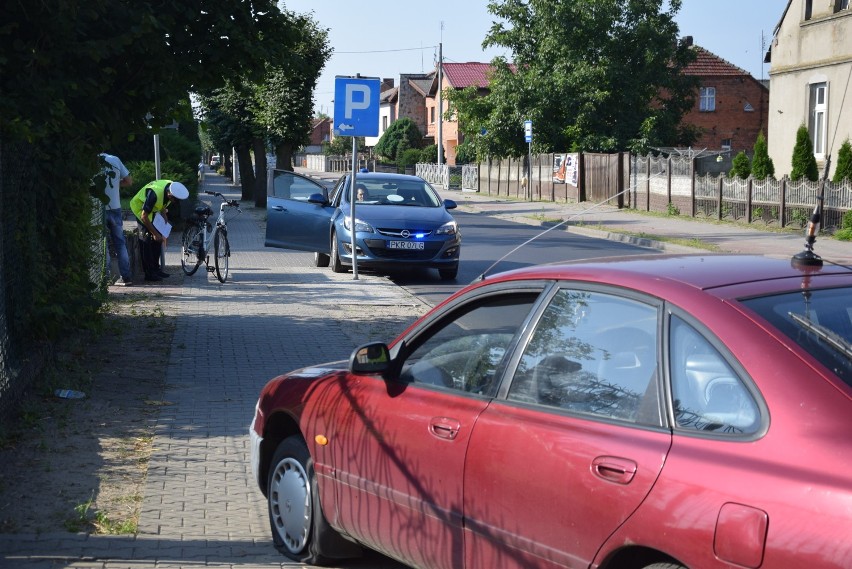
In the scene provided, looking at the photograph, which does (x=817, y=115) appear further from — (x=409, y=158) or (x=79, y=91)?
(x=409, y=158)

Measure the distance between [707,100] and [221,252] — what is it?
179ft

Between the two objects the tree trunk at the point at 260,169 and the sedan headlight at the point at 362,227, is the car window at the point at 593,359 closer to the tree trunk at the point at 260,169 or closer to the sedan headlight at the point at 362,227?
the sedan headlight at the point at 362,227

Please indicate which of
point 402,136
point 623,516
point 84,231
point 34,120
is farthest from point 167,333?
point 402,136

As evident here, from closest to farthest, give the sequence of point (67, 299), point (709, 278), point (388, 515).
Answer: point (709, 278), point (388, 515), point (67, 299)

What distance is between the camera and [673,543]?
10.3 feet

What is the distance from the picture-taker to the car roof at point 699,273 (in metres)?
3.63

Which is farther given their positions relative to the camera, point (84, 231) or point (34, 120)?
point (84, 231)

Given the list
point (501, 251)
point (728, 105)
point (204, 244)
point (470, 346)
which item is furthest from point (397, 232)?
point (728, 105)

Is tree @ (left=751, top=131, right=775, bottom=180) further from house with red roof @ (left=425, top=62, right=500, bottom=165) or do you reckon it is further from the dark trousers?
house with red roof @ (left=425, top=62, right=500, bottom=165)

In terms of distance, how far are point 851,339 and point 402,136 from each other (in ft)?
292

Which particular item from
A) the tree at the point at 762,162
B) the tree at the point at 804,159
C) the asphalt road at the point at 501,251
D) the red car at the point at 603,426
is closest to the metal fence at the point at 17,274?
the red car at the point at 603,426

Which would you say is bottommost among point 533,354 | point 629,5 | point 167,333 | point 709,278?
point 167,333

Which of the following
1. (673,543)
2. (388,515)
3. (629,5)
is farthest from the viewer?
(629,5)

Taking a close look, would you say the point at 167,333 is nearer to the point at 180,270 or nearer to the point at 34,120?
the point at 34,120
